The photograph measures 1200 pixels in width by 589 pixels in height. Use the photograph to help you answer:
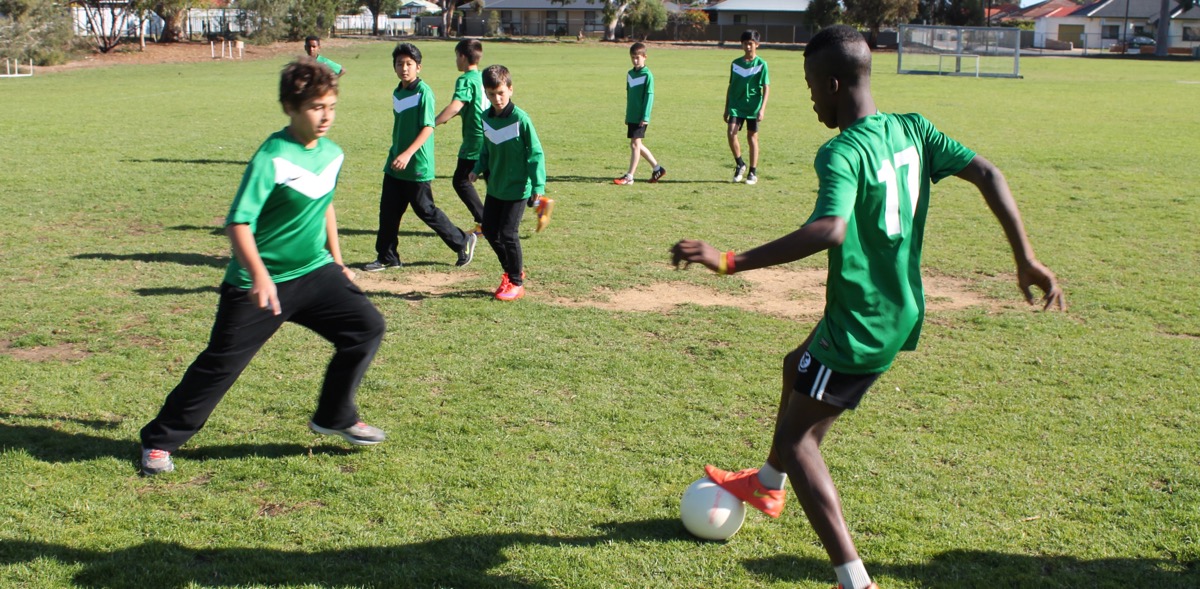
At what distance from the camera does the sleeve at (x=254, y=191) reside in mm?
4258

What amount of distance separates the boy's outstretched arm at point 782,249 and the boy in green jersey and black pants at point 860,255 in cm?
13

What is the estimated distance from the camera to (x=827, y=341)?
3.49m

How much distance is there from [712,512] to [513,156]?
14.5 feet

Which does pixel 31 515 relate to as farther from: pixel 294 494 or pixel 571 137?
pixel 571 137

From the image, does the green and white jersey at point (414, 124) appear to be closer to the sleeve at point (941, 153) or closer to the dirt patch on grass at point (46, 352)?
the dirt patch on grass at point (46, 352)

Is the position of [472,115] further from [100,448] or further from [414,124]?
[100,448]

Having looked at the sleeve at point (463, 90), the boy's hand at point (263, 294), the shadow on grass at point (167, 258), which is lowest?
the shadow on grass at point (167, 258)

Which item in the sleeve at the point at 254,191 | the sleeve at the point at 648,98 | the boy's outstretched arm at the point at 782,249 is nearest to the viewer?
the boy's outstretched arm at the point at 782,249

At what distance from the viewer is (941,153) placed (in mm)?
3631

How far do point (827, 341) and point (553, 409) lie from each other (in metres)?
2.54

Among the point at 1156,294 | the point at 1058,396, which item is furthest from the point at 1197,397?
the point at 1156,294

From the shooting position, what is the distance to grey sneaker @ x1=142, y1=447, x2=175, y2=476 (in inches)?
188

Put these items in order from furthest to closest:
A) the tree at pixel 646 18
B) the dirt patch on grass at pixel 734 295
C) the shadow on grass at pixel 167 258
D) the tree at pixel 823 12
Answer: the tree at pixel 646 18 < the tree at pixel 823 12 < the shadow on grass at pixel 167 258 < the dirt patch on grass at pixel 734 295

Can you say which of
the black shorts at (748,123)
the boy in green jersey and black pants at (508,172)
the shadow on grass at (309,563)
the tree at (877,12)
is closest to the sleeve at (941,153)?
the shadow on grass at (309,563)
